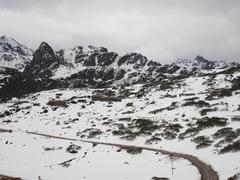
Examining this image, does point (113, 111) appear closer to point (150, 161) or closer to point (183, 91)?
point (183, 91)

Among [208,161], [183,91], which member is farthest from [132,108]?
[208,161]

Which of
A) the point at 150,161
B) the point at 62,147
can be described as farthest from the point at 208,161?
the point at 62,147

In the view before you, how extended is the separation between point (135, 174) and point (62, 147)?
80.0ft

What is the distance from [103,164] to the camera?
135 ft

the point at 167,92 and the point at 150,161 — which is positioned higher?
the point at 167,92

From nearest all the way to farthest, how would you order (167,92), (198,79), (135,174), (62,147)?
(135,174) → (62,147) → (167,92) → (198,79)

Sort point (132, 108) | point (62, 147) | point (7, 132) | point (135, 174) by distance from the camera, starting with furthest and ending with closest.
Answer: point (132, 108)
point (7, 132)
point (62, 147)
point (135, 174)

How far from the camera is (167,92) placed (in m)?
108

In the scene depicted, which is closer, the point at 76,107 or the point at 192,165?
the point at 192,165

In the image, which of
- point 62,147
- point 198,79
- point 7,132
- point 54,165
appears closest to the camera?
point 54,165

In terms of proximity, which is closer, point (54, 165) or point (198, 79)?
point (54, 165)

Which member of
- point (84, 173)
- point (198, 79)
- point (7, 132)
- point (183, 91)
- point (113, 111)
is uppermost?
point (198, 79)

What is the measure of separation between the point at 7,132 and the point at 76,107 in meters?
34.5

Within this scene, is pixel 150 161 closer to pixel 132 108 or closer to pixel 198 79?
pixel 132 108
